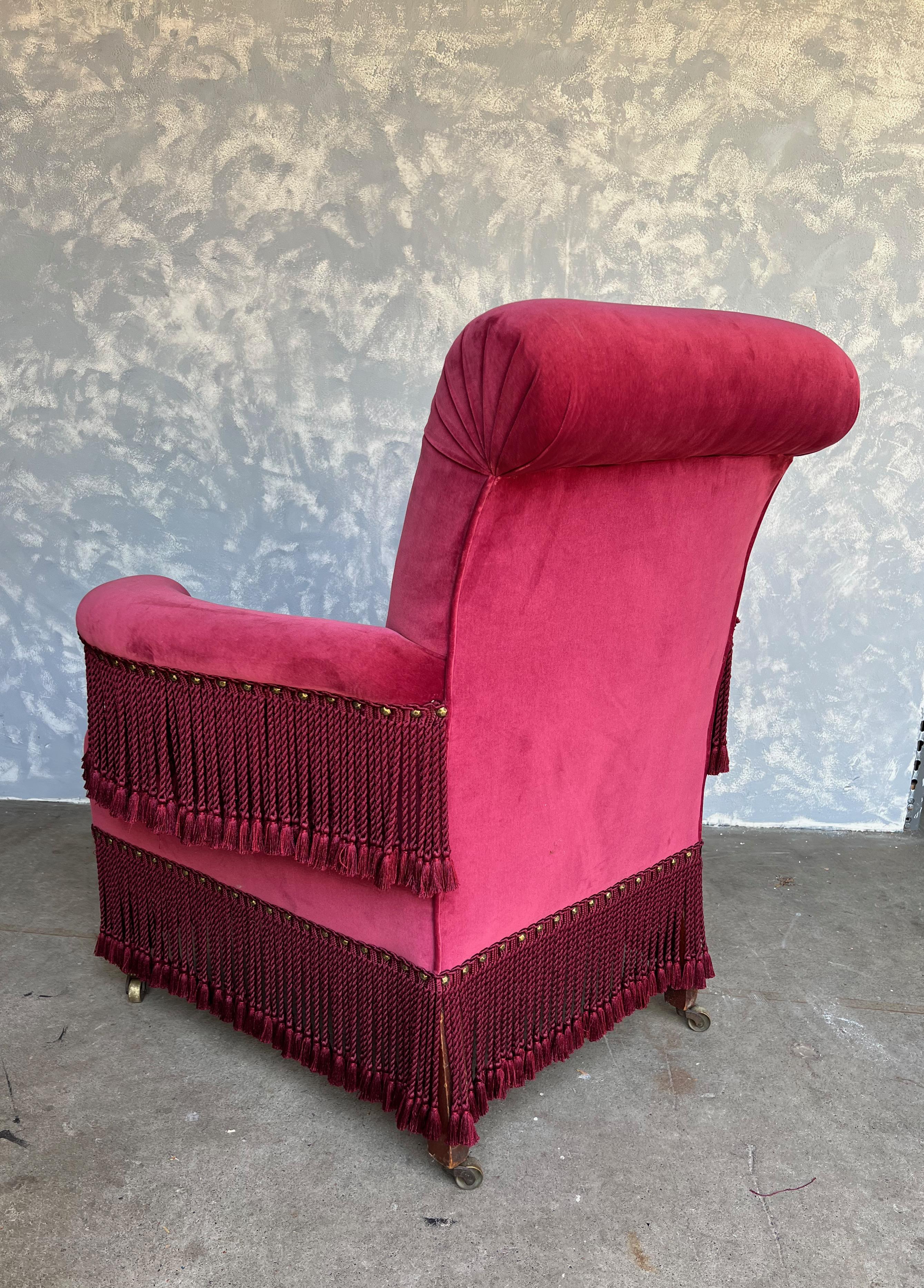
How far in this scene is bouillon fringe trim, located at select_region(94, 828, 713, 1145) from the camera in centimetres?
128

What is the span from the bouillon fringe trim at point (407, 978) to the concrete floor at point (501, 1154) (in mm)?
77

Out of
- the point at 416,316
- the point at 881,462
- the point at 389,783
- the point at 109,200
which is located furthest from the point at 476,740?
the point at 109,200

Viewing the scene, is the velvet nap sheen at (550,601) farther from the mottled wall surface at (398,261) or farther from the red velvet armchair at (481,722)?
the mottled wall surface at (398,261)

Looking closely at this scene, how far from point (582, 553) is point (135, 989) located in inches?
41.2

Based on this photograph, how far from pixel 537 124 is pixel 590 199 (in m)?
0.18

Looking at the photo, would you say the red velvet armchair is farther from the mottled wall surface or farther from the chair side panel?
the mottled wall surface

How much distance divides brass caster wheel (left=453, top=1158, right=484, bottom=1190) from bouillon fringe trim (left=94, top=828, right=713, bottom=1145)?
4 cm

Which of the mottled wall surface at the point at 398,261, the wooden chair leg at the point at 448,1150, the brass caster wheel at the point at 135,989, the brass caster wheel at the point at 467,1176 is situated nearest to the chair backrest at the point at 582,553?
the wooden chair leg at the point at 448,1150

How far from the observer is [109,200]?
7.43 feet

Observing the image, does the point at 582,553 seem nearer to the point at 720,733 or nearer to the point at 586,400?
the point at 586,400

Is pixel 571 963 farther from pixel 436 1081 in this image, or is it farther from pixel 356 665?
pixel 356 665

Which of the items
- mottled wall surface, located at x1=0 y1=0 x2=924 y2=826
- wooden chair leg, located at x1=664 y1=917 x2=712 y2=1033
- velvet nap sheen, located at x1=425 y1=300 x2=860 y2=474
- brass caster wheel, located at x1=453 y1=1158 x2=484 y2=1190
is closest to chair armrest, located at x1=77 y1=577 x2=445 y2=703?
velvet nap sheen, located at x1=425 y1=300 x2=860 y2=474

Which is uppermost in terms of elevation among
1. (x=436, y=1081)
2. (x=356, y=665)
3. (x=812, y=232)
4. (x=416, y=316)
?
(x=812, y=232)

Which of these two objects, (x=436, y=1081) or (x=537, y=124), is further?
(x=537, y=124)
